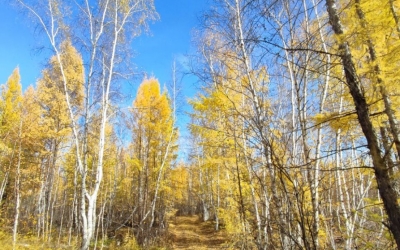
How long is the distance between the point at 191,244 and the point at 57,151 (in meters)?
9.06

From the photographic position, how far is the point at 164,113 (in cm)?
1415

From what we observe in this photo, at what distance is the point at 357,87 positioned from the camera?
2049 mm

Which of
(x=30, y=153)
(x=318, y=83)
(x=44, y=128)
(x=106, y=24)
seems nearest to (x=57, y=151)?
(x=44, y=128)

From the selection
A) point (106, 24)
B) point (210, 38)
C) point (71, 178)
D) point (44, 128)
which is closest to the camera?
point (210, 38)

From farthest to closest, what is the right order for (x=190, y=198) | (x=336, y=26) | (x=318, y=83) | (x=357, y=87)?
(x=190, y=198) → (x=318, y=83) → (x=336, y=26) → (x=357, y=87)

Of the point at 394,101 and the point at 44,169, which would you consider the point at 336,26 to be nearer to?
the point at 394,101

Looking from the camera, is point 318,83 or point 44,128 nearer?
point 318,83

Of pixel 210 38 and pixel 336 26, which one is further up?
pixel 210 38

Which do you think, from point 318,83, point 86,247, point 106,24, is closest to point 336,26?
point 318,83

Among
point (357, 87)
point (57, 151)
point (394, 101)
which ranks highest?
point (57, 151)

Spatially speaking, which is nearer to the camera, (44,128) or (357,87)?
(357,87)

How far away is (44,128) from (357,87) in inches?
560

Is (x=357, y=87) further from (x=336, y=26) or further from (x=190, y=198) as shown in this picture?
(x=190, y=198)

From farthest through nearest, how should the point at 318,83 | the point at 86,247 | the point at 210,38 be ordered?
the point at 210,38
the point at 318,83
the point at 86,247
